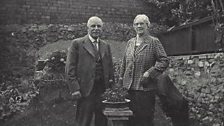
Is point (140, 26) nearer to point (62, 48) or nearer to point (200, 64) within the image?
point (200, 64)

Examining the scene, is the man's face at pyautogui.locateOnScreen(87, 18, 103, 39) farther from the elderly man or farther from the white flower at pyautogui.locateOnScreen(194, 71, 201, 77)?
the white flower at pyautogui.locateOnScreen(194, 71, 201, 77)

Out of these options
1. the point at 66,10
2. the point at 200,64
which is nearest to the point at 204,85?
the point at 200,64

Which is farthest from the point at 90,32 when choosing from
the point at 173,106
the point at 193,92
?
the point at 193,92

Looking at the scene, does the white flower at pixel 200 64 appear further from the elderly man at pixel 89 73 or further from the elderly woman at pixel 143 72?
the elderly man at pixel 89 73

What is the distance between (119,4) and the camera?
9648mm

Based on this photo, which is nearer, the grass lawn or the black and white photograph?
the black and white photograph

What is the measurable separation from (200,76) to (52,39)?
4652 mm

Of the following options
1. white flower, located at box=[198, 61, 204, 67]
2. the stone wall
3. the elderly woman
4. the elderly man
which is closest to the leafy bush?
white flower, located at box=[198, 61, 204, 67]

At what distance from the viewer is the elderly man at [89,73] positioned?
3.61 metres

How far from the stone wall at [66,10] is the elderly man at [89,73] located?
16.4ft

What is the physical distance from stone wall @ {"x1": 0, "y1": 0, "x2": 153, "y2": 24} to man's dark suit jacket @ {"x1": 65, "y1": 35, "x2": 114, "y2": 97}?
4.96 m

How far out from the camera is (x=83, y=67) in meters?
3.65

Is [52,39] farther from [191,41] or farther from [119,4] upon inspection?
[191,41]

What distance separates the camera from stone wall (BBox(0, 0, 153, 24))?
26.2 ft
